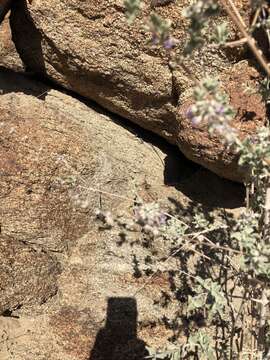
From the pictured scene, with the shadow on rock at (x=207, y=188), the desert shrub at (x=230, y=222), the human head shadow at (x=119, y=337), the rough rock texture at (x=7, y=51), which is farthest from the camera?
the rough rock texture at (x=7, y=51)

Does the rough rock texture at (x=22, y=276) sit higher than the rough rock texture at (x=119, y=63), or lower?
lower

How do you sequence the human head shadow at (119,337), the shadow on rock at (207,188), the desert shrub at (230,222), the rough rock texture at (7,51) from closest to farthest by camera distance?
the desert shrub at (230,222) < the human head shadow at (119,337) < the shadow on rock at (207,188) < the rough rock texture at (7,51)

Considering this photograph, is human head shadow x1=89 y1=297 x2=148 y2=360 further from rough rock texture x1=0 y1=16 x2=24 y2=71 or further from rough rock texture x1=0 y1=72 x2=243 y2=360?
rough rock texture x1=0 y1=16 x2=24 y2=71

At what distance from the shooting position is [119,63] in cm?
445

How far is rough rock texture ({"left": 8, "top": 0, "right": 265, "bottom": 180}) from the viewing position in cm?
417

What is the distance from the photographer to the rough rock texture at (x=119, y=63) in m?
4.17

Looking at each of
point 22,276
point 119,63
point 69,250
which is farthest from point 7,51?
point 22,276

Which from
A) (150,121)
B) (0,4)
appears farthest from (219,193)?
(0,4)

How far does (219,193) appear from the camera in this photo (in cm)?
480

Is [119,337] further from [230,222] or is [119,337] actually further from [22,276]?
[230,222]

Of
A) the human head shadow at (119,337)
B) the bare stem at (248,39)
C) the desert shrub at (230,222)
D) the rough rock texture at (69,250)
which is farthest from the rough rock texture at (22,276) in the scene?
the bare stem at (248,39)

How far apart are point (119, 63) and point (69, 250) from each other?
4.90 ft

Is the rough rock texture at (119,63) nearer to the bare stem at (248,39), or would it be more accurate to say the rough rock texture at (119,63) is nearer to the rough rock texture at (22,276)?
the rough rock texture at (22,276)

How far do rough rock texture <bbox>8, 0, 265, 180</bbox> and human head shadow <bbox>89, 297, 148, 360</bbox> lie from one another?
4.11ft
